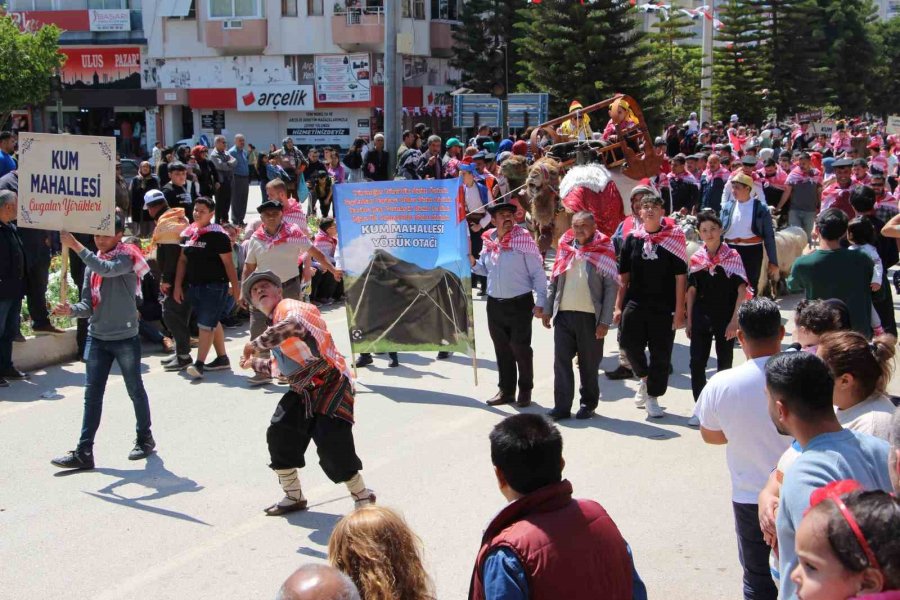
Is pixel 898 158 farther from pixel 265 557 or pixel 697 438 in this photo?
pixel 265 557

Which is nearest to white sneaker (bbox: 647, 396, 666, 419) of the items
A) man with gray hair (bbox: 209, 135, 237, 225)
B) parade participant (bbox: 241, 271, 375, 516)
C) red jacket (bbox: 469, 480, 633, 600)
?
parade participant (bbox: 241, 271, 375, 516)

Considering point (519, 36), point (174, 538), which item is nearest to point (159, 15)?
point (519, 36)

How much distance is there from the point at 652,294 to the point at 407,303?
7.65ft

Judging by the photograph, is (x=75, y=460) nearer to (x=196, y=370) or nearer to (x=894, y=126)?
(x=196, y=370)

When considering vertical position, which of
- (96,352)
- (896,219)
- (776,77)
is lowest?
(96,352)

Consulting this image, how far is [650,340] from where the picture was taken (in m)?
8.71

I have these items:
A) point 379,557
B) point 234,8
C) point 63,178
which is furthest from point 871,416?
point 234,8

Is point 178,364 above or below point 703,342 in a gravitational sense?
below

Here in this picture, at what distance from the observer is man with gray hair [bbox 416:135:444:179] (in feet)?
58.6

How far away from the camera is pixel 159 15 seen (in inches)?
1831

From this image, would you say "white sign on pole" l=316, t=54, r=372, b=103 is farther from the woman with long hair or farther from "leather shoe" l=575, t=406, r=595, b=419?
the woman with long hair

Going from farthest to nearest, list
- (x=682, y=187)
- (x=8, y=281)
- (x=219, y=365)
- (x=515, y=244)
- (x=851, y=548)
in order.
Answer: (x=682, y=187) → (x=219, y=365) → (x=8, y=281) → (x=515, y=244) → (x=851, y=548)

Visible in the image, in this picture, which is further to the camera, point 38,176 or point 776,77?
point 776,77

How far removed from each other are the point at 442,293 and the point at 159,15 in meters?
40.6
